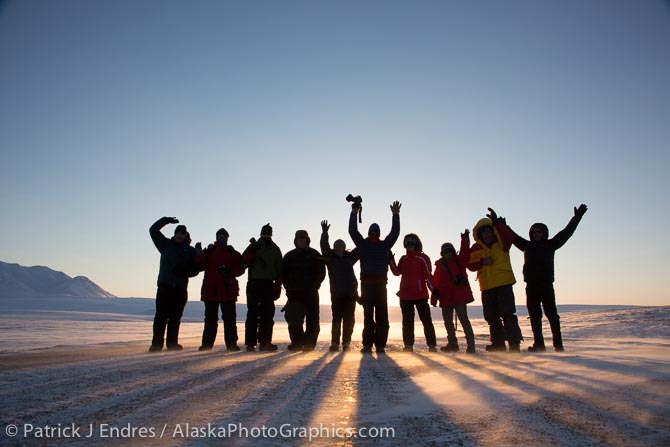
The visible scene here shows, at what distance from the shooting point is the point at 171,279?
7.46m

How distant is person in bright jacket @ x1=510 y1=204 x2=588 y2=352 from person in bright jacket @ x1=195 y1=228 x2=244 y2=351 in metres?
4.91

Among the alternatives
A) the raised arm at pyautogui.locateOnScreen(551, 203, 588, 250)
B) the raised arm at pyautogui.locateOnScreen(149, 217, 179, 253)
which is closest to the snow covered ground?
the raised arm at pyautogui.locateOnScreen(551, 203, 588, 250)

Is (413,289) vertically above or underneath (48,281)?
underneath

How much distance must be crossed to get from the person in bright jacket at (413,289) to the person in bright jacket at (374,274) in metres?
0.31

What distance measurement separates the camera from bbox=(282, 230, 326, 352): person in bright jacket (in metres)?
7.23

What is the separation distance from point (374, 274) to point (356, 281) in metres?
0.41

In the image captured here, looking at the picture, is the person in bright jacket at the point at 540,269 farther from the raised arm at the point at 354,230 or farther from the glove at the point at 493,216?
the raised arm at the point at 354,230

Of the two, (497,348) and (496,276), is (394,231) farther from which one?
(497,348)

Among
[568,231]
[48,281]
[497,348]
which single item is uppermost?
[48,281]

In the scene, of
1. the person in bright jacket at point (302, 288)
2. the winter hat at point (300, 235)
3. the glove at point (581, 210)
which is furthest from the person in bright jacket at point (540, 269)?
the winter hat at point (300, 235)

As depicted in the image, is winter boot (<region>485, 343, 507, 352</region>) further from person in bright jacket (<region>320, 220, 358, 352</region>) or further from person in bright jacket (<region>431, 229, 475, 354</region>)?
person in bright jacket (<region>320, 220, 358, 352</region>)

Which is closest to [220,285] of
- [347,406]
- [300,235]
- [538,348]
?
[300,235]

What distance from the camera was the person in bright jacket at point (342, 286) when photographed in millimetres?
7129

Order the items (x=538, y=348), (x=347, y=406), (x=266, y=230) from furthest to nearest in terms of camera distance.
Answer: (x=266, y=230) < (x=538, y=348) < (x=347, y=406)
